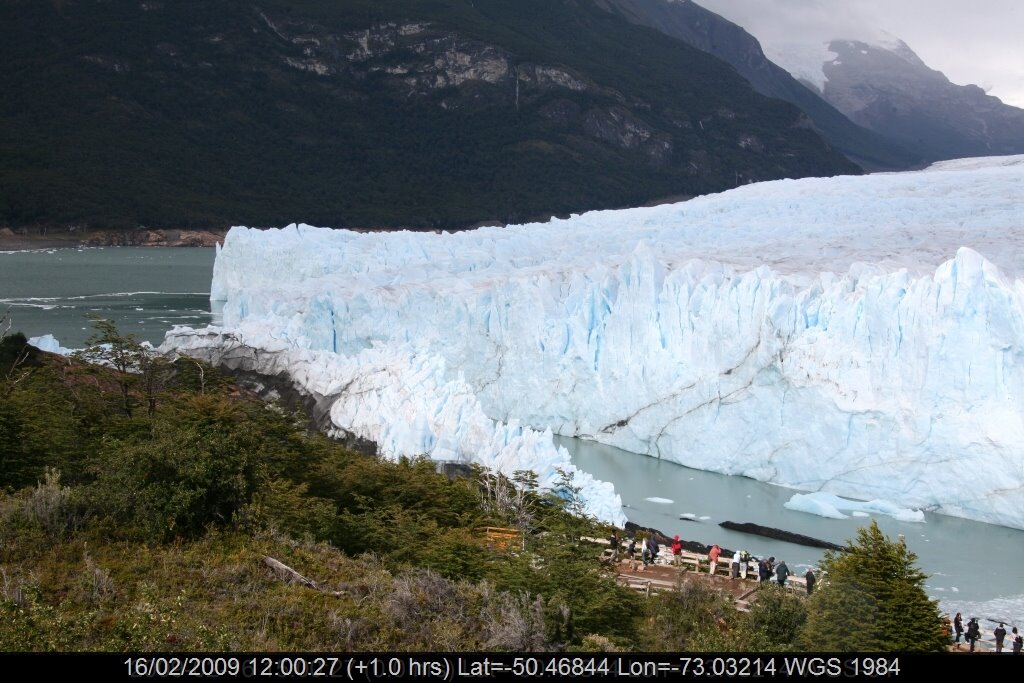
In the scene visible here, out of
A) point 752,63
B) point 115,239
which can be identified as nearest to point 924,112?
point 752,63

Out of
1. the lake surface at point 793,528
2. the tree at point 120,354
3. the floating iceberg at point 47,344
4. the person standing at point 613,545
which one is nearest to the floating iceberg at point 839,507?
the lake surface at point 793,528

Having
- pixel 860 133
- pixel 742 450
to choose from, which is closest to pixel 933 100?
pixel 860 133

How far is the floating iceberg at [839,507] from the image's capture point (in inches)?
590

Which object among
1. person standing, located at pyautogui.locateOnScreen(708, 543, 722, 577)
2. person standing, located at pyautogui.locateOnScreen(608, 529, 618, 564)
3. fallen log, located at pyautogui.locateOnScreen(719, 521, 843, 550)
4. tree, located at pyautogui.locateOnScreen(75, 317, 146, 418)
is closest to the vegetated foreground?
person standing, located at pyautogui.locateOnScreen(608, 529, 618, 564)

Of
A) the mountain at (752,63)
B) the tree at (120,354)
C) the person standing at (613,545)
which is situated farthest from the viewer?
the mountain at (752,63)

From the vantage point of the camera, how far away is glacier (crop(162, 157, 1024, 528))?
49.4 ft

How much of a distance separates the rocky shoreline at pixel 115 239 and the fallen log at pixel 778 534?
49515 mm

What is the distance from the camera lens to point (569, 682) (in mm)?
4758

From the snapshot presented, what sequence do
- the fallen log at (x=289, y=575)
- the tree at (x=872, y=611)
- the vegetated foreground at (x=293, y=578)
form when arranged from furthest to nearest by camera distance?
the fallen log at (x=289, y=575) → the tree at (x=872, y=611) → the vegetated foreground at (x=293, y=578)

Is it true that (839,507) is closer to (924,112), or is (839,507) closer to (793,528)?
(793,528)

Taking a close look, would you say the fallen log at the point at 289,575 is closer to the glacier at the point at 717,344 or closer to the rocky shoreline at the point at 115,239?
the glacier at the point at 717,344

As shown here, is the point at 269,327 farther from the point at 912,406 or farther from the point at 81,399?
the point at 912,406

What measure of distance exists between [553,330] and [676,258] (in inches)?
115

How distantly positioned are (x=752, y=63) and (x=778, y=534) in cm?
14685
